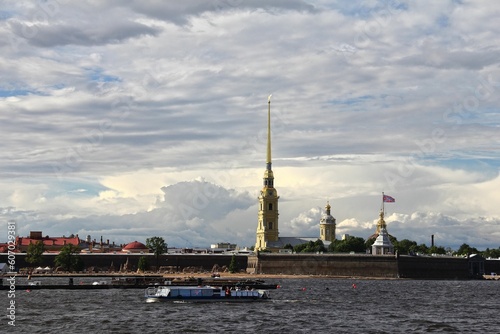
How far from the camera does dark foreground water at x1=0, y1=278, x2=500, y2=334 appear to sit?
64.1m

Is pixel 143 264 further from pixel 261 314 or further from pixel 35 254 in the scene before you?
pixel 261 314

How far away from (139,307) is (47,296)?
18865 millimetres

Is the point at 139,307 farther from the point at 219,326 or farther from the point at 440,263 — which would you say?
the point at 440,263

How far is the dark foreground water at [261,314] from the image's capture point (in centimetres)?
6408

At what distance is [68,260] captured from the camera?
559 feet

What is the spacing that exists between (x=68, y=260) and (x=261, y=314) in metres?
102

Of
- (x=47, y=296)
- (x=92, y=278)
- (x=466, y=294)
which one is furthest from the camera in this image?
(x=92, y=278)

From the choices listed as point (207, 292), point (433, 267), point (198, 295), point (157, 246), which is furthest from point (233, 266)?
point (198, 295)

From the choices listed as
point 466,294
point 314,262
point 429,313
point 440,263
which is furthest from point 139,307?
point 440,263

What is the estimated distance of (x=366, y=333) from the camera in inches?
2436

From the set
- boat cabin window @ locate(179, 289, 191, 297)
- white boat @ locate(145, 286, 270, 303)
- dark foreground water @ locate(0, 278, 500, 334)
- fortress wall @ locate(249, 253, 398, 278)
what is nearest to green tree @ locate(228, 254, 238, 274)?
fortress wall @ locate(249, 253, 398, 278)

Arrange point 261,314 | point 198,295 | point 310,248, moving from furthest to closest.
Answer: point 310,248 < point 198,295 < point 261,314

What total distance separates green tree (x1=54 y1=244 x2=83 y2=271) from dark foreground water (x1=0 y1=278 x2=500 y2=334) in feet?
223

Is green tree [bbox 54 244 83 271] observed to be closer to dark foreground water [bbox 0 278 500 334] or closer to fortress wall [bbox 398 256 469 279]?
fortress wall [bbox 398 256 469 279]
